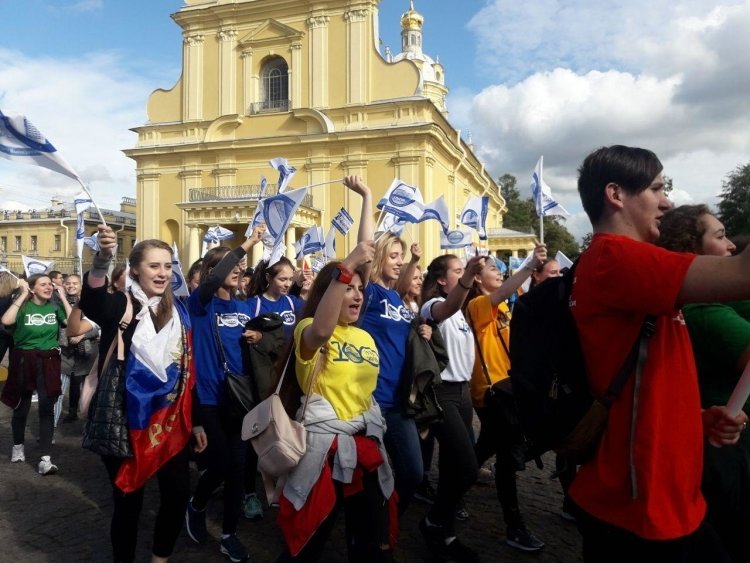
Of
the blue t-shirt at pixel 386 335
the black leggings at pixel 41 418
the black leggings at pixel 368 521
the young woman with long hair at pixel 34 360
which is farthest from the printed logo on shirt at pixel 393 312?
the black leggings at pixel 41 418

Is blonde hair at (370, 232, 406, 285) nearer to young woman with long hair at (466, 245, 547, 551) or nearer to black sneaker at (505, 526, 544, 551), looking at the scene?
young woman with long hair at (466, 245, 547, 551)

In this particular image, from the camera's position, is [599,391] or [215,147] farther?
[215,147]

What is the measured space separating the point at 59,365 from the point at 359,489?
5175 mm

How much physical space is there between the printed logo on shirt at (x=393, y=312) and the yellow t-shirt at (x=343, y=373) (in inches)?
30.7

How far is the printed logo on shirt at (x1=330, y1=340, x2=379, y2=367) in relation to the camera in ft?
10.7

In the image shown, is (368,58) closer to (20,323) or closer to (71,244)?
(20,323)

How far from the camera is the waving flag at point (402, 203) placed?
924 centimetres

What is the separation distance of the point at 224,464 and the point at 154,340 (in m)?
1.26

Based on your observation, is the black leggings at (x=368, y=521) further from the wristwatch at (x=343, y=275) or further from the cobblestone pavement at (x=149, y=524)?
the cobblestone pavement at (x=149, y=524)

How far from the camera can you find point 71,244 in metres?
61.0

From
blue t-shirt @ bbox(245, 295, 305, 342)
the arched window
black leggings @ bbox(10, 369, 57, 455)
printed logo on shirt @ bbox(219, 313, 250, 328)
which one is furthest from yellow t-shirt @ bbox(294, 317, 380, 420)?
the arched window

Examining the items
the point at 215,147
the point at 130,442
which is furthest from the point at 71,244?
the point at 130,442

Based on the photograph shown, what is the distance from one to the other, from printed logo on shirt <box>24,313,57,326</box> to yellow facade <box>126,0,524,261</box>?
23.6m

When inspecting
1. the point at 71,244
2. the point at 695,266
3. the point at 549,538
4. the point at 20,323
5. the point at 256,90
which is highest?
the point at 256,90
